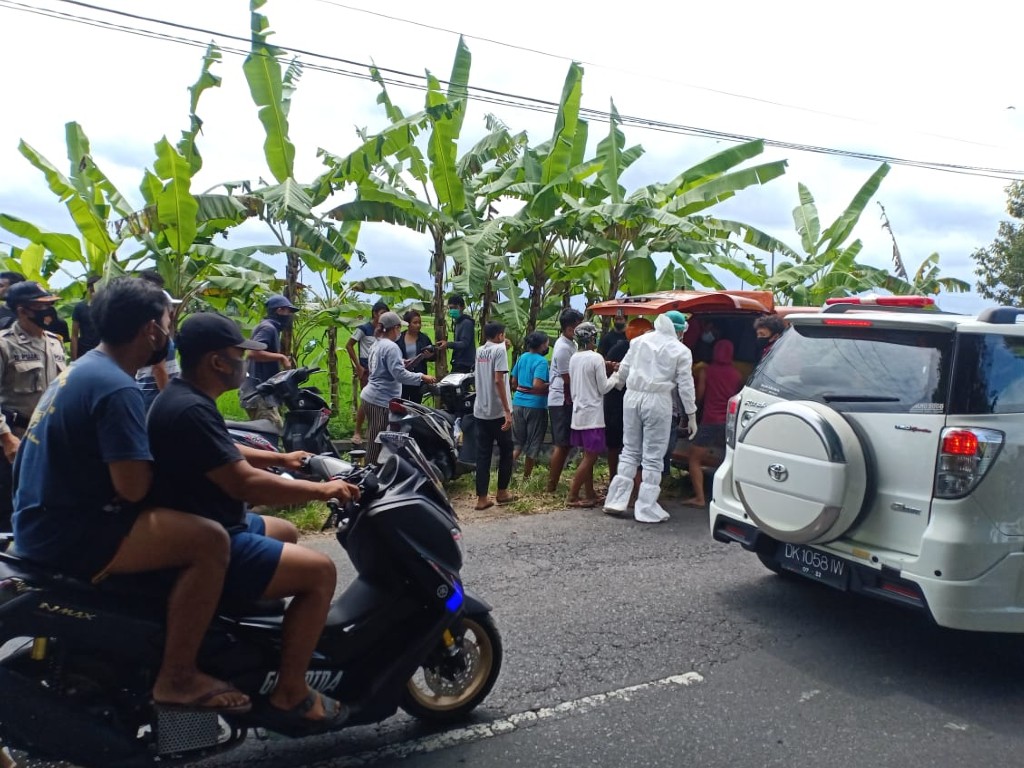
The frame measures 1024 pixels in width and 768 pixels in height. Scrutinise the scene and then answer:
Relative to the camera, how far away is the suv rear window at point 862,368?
399cm

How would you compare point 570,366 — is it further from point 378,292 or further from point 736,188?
point 736,188

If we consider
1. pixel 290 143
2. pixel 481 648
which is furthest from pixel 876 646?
pixel 290 143

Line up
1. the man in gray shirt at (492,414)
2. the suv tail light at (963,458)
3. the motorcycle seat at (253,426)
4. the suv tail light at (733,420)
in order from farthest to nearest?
the man in gray shirt at (492,414) < the motorcycle seat at (253,426) < the suv tail light at (733,420) < the suv tail light at (963,458)

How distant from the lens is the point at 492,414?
735 centimetres

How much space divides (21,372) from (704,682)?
5.03 metres

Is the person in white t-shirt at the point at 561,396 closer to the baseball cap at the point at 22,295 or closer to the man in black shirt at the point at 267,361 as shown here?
the man in black shirt at the point at 267,361

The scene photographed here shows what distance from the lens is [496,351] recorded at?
7.30 meters

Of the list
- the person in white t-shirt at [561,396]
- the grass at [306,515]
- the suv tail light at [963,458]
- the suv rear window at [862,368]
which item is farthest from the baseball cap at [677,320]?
the grass at [306,515]

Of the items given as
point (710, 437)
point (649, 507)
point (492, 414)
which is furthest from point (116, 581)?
point (710, 437)

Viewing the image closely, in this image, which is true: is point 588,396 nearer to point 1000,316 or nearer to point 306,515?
point 306,515

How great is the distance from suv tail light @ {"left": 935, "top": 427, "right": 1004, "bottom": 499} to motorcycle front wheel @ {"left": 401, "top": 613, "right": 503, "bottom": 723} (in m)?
2.27

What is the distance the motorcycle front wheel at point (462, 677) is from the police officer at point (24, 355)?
3.72 m

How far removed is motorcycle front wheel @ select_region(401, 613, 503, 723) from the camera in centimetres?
342

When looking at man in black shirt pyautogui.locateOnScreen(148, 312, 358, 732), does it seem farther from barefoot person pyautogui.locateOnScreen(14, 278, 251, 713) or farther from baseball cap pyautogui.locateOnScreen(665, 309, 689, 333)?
baseball cap pyautogui.locateOnScreen(665, 309, 689, 333)
